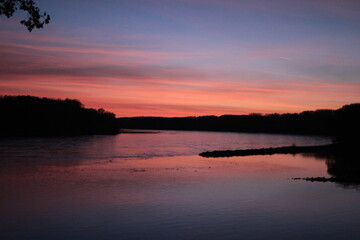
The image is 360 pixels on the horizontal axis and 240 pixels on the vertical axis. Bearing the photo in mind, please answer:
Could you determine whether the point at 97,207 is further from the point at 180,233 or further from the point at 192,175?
the point at 192,175

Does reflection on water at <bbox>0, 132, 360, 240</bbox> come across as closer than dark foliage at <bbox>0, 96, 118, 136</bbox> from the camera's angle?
Yes

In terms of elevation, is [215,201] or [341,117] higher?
[341,117]

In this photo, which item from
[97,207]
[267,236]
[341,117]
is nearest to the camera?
[267,236]

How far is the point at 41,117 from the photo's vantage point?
172m

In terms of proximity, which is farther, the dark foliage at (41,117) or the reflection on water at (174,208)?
→ the dark foliage at (41,117)

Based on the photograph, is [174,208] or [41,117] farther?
[41,117]

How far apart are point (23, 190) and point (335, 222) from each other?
2199 centimetres

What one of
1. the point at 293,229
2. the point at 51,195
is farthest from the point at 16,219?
the point at 293,229

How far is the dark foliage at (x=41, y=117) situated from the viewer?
522ft

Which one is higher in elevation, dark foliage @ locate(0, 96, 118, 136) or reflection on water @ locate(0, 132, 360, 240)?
dark foliage @ locate(0, 96, 118, 136)

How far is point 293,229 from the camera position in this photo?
16.7 meters

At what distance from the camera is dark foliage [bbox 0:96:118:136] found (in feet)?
522

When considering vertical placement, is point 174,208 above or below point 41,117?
below

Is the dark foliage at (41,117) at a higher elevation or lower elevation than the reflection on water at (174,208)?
higher
